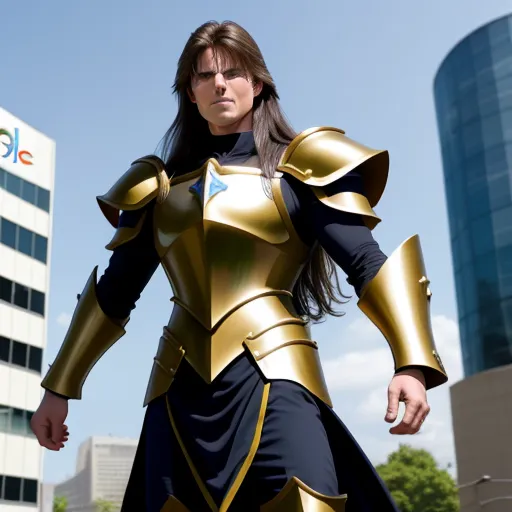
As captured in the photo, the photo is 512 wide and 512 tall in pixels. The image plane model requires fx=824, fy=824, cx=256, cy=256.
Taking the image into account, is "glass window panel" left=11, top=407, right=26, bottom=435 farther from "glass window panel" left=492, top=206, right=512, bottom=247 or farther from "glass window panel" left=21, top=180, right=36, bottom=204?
"glass window panel" left=492, top=206, right=512, bottom=247

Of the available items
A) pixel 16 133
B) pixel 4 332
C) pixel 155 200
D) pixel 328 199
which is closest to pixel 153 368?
pixel 155 200

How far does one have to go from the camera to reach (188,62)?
320 cm

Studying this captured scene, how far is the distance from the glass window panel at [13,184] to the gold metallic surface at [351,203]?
2976 centimetres

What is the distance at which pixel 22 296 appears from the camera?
3095cm

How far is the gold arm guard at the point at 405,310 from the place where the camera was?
252 cm

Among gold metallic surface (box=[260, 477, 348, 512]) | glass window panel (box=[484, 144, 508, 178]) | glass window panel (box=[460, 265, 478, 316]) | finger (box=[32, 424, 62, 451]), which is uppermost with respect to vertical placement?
glass window panel (box=[484, 144, 508, 178])

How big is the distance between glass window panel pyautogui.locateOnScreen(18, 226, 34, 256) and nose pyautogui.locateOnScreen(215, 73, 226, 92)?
96.5ft

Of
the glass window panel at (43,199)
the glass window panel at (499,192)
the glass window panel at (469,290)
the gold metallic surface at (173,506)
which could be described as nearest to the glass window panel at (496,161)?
the glass window panel at (499,192)

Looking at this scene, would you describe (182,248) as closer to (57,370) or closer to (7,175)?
(57,370)

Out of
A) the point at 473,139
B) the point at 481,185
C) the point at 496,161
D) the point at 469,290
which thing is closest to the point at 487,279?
the point at 469,290

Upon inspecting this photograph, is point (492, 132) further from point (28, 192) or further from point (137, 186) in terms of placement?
point (137, 186)

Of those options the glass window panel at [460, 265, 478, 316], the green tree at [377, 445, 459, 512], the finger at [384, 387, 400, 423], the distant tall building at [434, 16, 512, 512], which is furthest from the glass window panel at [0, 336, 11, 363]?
the finger at [384, 387, 400, 423]

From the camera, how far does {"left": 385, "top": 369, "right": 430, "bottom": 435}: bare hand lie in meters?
2.45

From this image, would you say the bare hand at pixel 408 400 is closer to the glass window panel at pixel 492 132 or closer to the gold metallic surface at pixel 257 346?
the gold metallic surface at pixel 257 346
